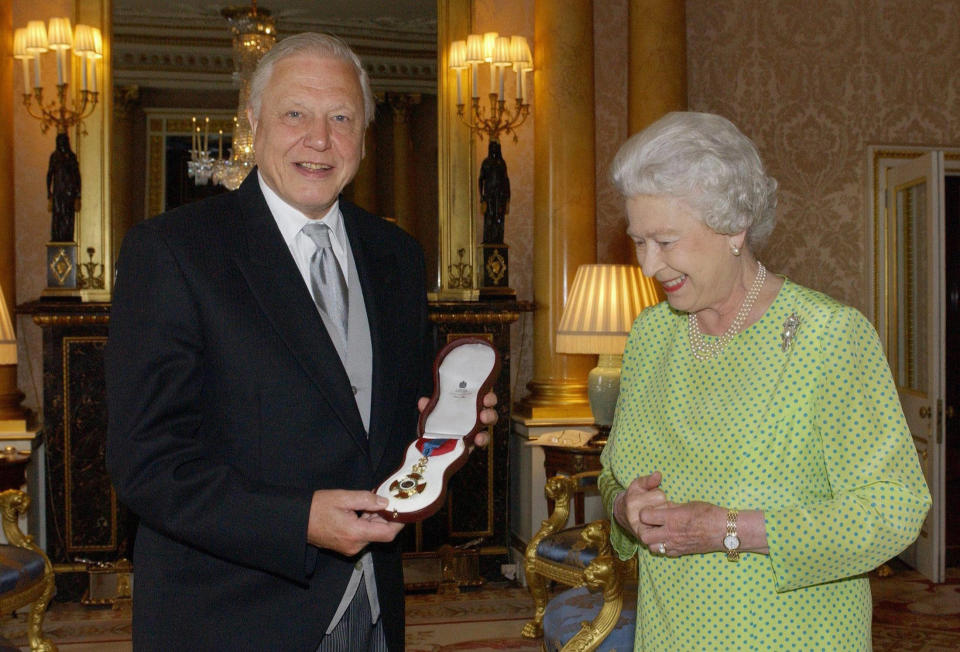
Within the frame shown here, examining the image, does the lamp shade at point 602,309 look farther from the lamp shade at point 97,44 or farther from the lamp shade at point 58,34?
the lamp shade at point 58,34

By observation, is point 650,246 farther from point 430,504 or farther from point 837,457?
point 430,504

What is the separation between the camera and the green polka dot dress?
170cm

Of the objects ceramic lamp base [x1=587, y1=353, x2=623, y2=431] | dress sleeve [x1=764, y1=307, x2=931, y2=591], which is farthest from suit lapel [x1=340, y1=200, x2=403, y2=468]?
ceramic lamp base [x1=587, y1=353, x2=623, y2=431]

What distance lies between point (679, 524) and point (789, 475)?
21 centimetres

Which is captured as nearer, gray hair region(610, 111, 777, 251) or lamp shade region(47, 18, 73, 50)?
gray hair region(610, 111, 777, 251)

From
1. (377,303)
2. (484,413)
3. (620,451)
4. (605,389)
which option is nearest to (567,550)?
(605,389)

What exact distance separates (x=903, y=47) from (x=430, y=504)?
223 inches

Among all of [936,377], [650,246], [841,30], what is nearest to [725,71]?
[841,30]

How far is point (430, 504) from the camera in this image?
5.36ft

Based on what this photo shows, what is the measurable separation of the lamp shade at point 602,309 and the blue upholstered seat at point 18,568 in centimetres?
245

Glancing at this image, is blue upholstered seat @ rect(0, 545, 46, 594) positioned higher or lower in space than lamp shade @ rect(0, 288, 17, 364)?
lower

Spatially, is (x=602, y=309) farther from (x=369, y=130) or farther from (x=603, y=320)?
(x=369, y=130)

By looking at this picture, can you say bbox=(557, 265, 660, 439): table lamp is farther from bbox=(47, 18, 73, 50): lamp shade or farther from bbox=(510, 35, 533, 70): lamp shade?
bbox=(47, 18, 73, 50): lamp shade

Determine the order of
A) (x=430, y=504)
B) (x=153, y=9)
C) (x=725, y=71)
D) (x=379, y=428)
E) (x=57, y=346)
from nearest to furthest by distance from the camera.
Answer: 1. (x=430, y=504)
2. (x=379, y=428)
3. (x=57, y=346)
4. (x=153, y=9)
5. (x=725, y=71)
